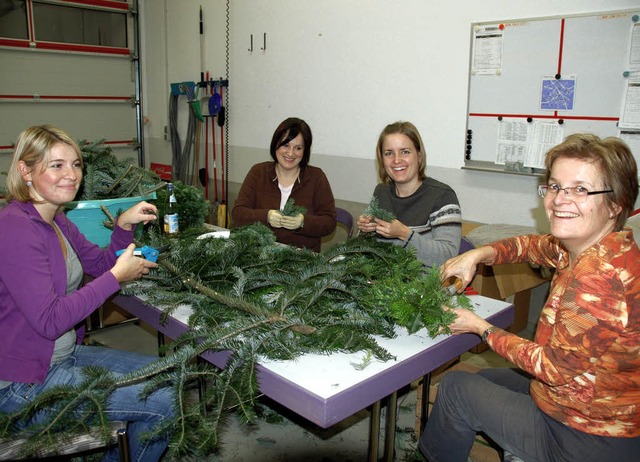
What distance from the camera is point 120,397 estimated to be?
1.81 meters

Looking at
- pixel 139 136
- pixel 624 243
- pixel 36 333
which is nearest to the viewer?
pixel 624 243

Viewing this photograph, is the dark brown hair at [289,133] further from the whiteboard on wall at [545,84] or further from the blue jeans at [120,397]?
the blue jeans at [120,397]

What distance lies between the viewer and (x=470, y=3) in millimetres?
3857

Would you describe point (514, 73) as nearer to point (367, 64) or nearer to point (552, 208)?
point (367, 64)

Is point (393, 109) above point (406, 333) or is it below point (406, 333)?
above

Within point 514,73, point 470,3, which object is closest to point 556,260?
point 514,73

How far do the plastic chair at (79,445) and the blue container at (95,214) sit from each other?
3.48 ft

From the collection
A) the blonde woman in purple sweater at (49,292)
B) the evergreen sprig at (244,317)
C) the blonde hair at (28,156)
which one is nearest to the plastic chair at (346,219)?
the evergreen sprig at (244,317)

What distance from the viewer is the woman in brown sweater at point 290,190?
349 centimetres

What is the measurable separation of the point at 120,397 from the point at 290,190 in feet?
6.79

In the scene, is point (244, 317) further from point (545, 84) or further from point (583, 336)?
point (545, 84)

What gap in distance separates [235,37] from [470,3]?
2.88m

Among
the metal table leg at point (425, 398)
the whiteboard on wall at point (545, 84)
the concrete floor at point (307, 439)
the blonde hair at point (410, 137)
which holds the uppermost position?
the whiteboard on wall at point (545, 84)

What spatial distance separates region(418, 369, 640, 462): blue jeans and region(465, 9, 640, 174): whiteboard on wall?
6.84 feet
